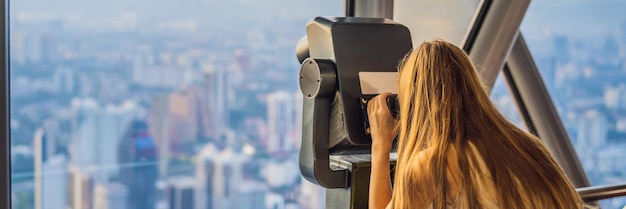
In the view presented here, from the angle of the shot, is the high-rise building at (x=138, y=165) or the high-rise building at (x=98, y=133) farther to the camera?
the high-rise building at (x=138, y=165)

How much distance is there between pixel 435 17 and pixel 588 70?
1268 millimetres

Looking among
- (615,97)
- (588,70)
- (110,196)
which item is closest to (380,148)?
(110,196)

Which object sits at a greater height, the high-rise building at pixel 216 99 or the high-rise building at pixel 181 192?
the high-rise building at pixel 216 99

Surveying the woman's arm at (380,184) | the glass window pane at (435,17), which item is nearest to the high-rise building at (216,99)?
the glass window pane at (435,17)

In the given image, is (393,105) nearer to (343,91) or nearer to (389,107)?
(389,107)

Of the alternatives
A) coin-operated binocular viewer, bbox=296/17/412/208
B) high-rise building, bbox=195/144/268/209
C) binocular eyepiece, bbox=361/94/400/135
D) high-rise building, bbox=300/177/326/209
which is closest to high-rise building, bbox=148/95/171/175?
high-rise building, bbox=195/144/268/209

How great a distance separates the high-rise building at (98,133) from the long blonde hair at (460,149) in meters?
1.32

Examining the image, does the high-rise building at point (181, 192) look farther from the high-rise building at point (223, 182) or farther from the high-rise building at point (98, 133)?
the high-rise building at point (98, 133)

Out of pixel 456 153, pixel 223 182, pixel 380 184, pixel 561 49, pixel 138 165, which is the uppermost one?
pixel 561 49

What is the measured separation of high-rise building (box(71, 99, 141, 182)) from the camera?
8.65 feet

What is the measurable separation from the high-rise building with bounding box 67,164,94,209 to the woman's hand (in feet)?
4.32

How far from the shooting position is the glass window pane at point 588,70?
13.3 ft

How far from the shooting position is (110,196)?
9.03ft

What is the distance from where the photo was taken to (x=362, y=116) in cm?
198
